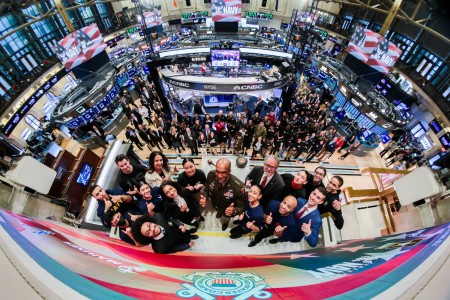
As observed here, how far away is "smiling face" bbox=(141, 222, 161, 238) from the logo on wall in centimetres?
103

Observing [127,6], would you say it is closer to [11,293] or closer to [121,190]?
[121,190]

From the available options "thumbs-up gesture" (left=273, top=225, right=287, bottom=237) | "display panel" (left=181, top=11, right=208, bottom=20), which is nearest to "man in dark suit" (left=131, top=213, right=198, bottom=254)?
"thumbs-up gesture" (left=273, top=225, right=287, bottom=237)

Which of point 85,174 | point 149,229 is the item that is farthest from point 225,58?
point 149,229

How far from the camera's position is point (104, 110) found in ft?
36.2

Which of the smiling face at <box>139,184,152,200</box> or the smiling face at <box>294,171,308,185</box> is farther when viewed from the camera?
the smiling face at <box>294,171,308,185</box>

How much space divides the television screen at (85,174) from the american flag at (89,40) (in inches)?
185

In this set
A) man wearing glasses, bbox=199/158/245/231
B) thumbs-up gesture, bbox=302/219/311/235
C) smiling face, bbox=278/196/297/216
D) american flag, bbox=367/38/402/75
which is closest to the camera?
smiling face, bbox=278/196/297/216

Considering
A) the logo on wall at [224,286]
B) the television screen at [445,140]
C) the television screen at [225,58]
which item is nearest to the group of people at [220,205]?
the logo on wall at [224,286]

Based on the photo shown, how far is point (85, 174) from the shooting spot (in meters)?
6.46

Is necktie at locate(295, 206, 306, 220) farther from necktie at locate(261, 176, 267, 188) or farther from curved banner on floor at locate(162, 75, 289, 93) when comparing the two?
curved banner on floor at locate(162, 75, 289, 93)

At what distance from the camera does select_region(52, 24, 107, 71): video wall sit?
24.4 feet

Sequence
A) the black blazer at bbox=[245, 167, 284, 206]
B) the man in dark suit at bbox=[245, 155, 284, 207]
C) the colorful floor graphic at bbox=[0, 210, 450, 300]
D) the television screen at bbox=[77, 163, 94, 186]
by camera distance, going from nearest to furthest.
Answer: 1. the colorful floor graphic at bbox=[0, 210, 450, 300]
2. the man in dark suit at bbox=[245, 155, 284, 207]
3. the black blazer at bbox=[245, 167, 284, 206]
4. the television screen at bbox=[77, 163, 94, 186]

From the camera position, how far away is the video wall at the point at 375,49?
7.14m

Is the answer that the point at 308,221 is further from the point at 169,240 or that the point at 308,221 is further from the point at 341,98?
the point at 341,98
